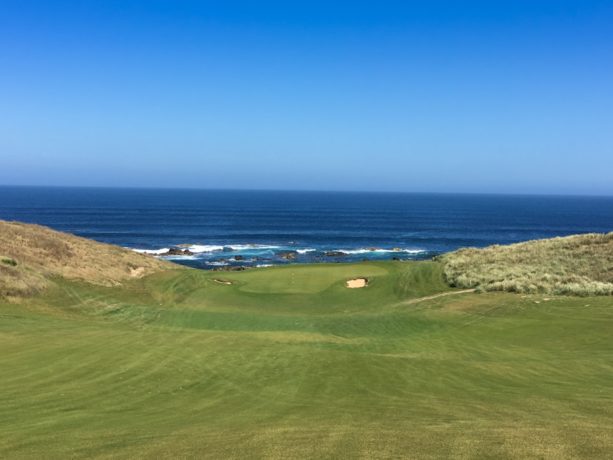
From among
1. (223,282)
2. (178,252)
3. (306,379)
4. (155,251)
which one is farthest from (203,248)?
(306,379)

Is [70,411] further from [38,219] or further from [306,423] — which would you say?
[38,219]

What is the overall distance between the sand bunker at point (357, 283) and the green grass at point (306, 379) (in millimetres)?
5648

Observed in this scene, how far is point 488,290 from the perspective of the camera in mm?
26172

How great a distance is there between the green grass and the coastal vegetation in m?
0.05

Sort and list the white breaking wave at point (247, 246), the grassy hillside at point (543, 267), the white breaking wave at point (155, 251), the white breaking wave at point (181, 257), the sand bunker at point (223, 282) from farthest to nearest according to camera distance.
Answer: the white breaking wave at point (247, 246) < the white breaking wave at point (155, 251) < the white breaking wave at point (181, 257) < the sand bunker at point (223, 282) < the grassy hillside at point (543, 267)

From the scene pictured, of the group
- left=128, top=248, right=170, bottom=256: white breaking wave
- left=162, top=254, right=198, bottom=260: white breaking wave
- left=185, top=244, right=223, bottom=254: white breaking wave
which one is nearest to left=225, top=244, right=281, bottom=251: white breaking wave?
left=185, top=244, right=223, bottom=254: white breaking wave

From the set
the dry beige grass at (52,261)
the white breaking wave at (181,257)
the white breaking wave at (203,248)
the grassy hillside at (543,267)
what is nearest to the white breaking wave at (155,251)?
the white breaking wave at (203,248)

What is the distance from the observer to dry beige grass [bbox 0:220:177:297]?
22562mm

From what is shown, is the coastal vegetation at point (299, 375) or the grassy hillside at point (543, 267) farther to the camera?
the grassy hillside at point (543, 267)

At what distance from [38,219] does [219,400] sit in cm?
12532

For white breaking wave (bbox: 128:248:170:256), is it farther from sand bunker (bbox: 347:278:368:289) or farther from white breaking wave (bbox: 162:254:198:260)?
sand bunker (bbox: 347:278:368:289)

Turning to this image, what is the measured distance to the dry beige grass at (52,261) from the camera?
22.6m

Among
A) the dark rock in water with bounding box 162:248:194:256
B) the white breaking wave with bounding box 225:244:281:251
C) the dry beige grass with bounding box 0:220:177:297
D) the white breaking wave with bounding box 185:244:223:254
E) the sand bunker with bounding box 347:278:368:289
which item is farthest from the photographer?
the white breaking wave with bounding box 225:244:281:251

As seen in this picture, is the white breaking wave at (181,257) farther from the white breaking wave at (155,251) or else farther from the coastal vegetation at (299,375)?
the coastal vegetation at (299,375)
